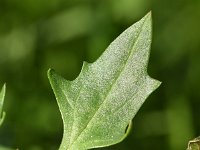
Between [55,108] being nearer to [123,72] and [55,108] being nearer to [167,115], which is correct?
[167,115]

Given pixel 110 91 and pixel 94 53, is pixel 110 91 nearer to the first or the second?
pixel 110 91

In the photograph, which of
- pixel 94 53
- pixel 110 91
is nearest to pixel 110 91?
pixel 110 91

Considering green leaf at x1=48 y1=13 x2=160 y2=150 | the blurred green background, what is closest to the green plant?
green leaf at x1=48 y1=13 x2=160 y2=150

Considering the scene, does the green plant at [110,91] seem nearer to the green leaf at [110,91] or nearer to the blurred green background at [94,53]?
the green leaf at [110,91]

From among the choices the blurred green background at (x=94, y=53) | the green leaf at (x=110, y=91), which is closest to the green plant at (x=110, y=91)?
the green leaf at (x=110, y=91)

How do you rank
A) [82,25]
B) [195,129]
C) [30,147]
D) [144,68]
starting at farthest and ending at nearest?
[82,25] → [195,129] → [30,147] → [144,68]

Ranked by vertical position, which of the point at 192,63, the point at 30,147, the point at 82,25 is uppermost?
the point at 82,25

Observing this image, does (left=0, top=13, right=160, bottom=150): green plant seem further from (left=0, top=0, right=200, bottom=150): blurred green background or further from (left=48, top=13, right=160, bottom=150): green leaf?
(left=0, top=0, right=200, bottom=150): blurred green background

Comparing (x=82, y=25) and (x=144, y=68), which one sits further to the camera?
(x=82, y=25)

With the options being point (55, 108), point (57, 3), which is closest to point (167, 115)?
point (55, 108)
